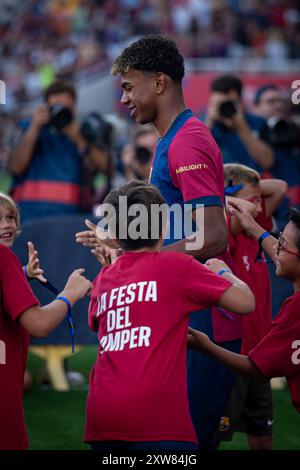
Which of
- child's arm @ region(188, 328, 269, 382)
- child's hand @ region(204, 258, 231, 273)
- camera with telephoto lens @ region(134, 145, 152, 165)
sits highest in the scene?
camera with telephoto lens @ region(134, 145, 152, 165)

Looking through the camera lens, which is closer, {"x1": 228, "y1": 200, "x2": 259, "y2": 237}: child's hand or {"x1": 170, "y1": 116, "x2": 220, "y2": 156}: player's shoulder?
{"x1": 170, "y1": 116, "x2": 220, "y2": 156}: player's shoulder

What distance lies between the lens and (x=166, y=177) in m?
3.97

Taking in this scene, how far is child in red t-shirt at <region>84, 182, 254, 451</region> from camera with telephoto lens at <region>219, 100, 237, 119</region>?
390 cm

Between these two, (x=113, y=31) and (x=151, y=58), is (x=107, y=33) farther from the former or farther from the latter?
(x=151, y=58)

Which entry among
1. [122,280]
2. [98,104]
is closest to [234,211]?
[122,280]

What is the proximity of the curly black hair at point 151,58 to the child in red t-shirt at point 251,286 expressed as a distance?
0.84 metres

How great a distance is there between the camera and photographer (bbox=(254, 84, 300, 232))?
815 cm

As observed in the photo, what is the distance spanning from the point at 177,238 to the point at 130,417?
940 millimetres

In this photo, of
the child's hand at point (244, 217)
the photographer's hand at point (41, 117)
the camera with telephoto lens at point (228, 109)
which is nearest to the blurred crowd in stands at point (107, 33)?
the photographer's hand at point (41, 117)

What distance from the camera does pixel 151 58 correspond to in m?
4.04

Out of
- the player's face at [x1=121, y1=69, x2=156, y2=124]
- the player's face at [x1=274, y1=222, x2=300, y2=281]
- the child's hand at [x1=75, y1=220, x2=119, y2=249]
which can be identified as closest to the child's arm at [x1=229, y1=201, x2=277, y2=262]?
the player's face at [x1=274, y1=222, x2=300, y2=281]

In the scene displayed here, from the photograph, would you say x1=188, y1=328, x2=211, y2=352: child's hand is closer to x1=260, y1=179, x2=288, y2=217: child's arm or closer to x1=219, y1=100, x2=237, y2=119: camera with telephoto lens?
x1=260, y1=179, x2=288, y2=217: child's arm

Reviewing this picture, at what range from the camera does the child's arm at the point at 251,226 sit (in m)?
4.27

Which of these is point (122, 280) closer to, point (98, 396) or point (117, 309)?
point (117, 309)
